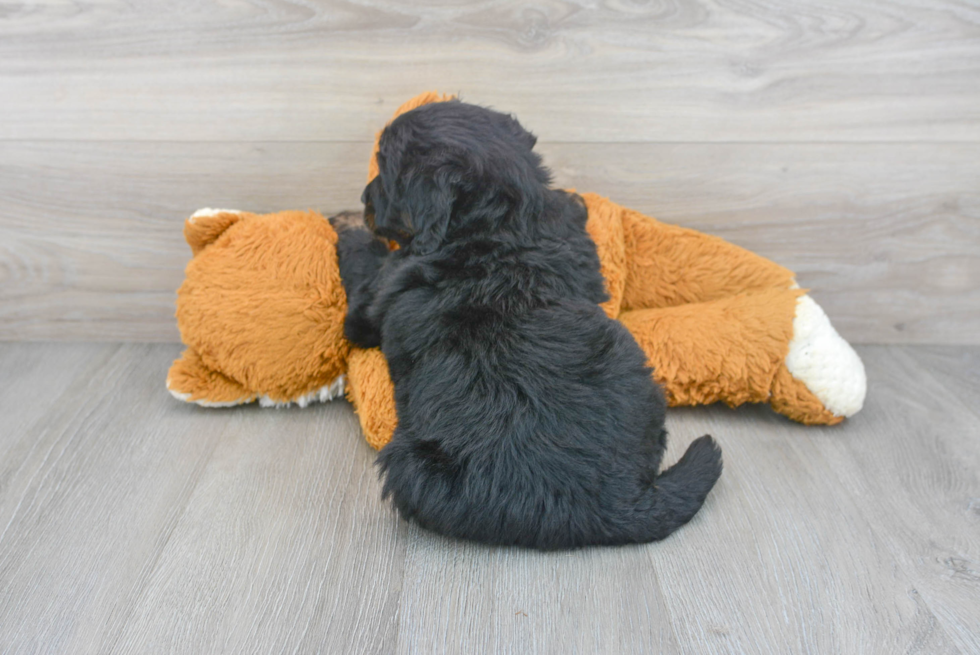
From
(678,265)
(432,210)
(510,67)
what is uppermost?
(510,67)

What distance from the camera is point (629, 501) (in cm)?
108

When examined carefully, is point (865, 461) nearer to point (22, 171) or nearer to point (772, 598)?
point (772, 598)

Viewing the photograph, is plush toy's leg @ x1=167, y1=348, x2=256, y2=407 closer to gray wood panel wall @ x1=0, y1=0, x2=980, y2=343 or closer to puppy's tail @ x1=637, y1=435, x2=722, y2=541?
gray wood panel wall @ x1=0, y1=0, x2=980, y2=343

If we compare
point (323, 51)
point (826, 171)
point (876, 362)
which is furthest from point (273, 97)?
point (876, 362)

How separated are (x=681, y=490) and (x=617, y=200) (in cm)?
80

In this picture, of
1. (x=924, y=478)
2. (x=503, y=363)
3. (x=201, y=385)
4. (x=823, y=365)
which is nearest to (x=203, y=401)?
(x=201, y=385)

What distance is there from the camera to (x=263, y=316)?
1432mm

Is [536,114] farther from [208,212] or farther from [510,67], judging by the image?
[208,212]

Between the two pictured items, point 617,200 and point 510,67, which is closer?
point 510,67

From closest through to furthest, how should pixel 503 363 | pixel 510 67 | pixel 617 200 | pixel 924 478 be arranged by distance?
1. pixel 503 363
2. pixel 924 478
3. pixel 510 67
4. pixel 617 200

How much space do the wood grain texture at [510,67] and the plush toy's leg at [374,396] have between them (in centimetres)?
57

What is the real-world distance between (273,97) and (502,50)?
0.53 metres

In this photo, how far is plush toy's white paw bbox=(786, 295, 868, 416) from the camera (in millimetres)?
1419

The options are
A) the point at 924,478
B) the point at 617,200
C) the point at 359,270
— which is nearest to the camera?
the point at 924,478
